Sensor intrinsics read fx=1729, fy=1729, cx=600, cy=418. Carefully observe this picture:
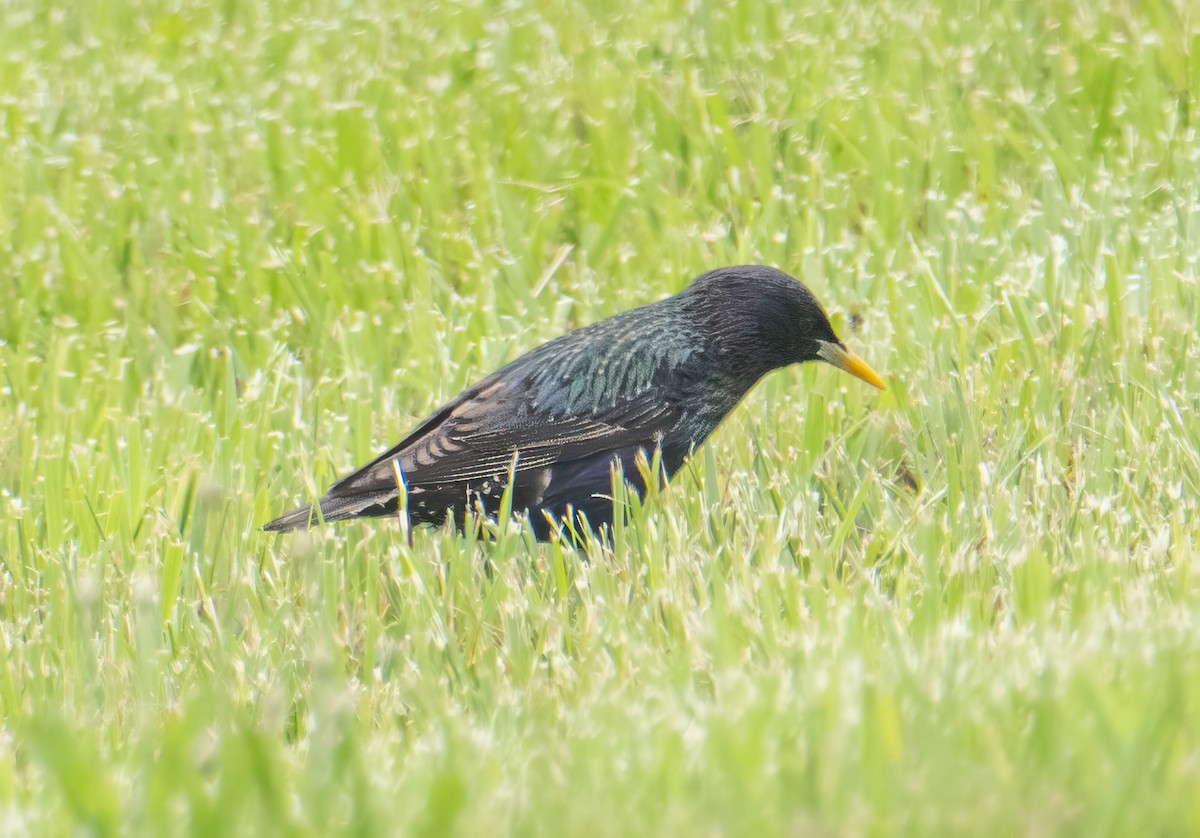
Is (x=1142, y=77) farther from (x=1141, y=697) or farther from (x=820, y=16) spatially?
(x=1141, y=697)

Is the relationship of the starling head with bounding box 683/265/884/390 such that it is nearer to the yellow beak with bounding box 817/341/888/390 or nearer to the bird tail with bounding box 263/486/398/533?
the yellow beak with bounding box 817/341/888/390

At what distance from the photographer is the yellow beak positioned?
4.78 metres

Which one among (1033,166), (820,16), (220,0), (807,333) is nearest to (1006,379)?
(807,333)

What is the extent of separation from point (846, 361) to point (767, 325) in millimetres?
246

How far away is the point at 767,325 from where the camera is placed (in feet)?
15.7

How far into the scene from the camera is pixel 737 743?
2.72 metres

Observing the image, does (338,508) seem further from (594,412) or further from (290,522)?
(594,412)

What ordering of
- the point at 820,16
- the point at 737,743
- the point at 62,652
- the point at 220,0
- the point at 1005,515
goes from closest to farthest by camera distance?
1. the point at 737,743
2. the point at 62,652
3. the point at 1005,515
4. the point at 820,16
5. the point at 220,0

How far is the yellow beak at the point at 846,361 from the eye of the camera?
478cm

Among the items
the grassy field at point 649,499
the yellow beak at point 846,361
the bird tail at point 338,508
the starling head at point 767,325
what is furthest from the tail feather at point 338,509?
the yellow beak at point 846,361

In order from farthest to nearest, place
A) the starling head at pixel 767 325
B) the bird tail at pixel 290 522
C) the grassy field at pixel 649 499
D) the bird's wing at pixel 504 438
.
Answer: the starling head at pixel 767 325 < the bird's wing at pixel 504 438 < the bird tail at pixel 290 522 < the grassy field at pixel 649 499

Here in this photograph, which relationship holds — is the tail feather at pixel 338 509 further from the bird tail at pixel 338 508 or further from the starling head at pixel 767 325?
the starling head at pixel 767 325

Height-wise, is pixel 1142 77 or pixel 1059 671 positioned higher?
pixel 1142 77

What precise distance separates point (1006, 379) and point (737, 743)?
2.59 m
